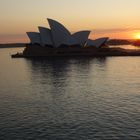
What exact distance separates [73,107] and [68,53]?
78212 mm

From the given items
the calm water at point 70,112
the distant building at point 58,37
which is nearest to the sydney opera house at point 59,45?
the distant building at point 58,37

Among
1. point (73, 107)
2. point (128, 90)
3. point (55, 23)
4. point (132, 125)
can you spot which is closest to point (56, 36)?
point (55, 23)

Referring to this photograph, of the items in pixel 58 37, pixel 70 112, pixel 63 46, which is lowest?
pixel 70 112

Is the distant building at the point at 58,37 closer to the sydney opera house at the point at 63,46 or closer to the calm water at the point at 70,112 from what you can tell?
the sydney opera house at the point at 63,46

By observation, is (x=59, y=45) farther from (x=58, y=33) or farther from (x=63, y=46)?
(x=58, y=33)

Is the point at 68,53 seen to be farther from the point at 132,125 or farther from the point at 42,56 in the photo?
the point at 132,125

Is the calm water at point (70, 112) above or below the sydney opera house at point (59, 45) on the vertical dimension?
below

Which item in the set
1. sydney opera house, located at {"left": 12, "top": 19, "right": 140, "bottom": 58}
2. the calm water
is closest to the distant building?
sydney opera house, located at {"left": 12, "top": 19, "right": 140, "bottom": 58}

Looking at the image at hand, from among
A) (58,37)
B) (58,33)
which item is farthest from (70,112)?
(58,37)

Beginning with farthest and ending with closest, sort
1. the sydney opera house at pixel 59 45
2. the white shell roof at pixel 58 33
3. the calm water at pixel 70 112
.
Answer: the sydney opera house at pixel 59 45 < the white shell roof at pixel 58 33 < the calm water at pixel 70 112

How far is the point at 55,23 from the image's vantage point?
97938 mm

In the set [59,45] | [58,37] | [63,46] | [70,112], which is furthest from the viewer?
[63,46]

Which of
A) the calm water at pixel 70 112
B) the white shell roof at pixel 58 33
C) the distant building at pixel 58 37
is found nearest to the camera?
the calm water at pixel 70 112

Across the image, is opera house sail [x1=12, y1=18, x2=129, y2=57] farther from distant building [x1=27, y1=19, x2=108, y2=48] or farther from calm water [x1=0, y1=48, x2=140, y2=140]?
calm water [x1=0, y1=48, x2=140, y2=140]
